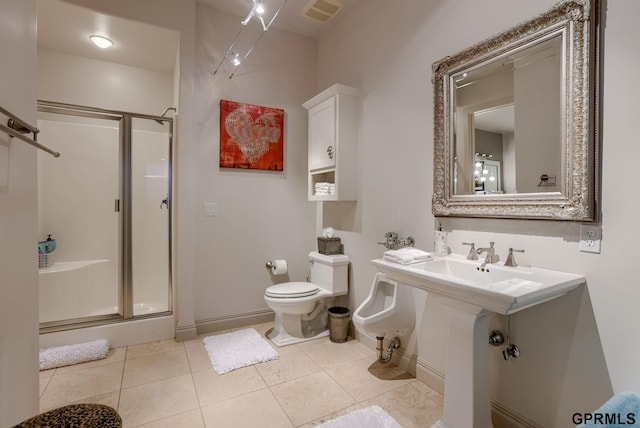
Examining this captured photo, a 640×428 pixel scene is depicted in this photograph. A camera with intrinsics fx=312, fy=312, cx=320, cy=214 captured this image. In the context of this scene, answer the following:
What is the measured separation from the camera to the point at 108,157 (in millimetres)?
3387

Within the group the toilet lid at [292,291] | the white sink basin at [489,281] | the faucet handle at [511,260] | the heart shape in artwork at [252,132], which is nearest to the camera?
the white sink basin at [489,281]

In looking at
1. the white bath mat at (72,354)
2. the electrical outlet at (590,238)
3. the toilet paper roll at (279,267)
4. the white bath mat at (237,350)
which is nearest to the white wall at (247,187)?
the toilet paper roll at (279,267)

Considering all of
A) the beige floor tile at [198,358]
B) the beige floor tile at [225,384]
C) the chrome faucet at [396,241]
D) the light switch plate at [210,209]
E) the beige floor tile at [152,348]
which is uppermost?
the light switch plate at [210,209]

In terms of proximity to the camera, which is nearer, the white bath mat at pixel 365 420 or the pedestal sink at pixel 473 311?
the pedestal sink at pixel 473 311

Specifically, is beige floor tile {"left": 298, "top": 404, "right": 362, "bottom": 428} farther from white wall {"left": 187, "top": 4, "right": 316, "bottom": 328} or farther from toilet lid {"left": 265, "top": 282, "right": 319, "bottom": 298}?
white wall {"left": 187, "top": 4, "right": 316, "bottom": 328}

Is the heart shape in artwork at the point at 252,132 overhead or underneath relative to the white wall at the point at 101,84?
underneath

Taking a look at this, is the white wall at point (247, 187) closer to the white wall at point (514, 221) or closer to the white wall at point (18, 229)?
the white wall at point (514, 221)

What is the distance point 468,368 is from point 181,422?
1512 mm

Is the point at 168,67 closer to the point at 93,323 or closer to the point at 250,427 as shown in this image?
the point at 93,323

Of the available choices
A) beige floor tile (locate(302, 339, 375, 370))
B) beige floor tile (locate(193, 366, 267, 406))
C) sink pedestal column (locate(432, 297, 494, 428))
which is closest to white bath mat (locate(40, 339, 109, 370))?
beige floor tile (locate(193, 366, 267, 406))

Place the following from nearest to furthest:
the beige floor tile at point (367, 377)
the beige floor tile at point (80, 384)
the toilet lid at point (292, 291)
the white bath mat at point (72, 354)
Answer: the beige floor tile at point (80, 384)
the beige floor tile at point (367, 377)
the white bath mat at point (72, 354)
the toilet lid at point (292, 291)

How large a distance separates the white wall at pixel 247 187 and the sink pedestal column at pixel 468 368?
6.53 ft

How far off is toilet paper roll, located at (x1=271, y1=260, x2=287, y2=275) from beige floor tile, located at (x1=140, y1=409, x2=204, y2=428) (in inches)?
56.0

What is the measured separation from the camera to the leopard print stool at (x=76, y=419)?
875mm
